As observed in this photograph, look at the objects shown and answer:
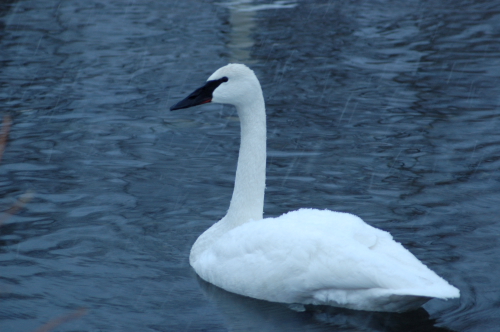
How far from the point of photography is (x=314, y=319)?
19.0ft

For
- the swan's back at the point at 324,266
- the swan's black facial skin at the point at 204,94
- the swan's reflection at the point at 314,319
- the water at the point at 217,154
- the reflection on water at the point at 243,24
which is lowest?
the reflection on water at the point at 243,24

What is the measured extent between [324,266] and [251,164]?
1.45 m

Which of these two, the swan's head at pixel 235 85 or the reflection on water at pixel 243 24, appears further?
the reflection on water at pixel 243 24

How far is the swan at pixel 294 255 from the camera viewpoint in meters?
5.41

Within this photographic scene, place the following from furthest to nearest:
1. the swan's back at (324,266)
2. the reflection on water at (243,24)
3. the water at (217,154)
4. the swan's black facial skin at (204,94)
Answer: the reflection on water at (243,24), the swan's black facial skin at (204,94), the water at (217,154), the swan's back at (324,266)

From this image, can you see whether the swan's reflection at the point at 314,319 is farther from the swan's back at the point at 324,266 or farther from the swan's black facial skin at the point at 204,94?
the swan's black facial skin at the point at 204,94

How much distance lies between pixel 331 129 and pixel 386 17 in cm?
872

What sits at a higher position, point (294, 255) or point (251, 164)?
point (251, 164)

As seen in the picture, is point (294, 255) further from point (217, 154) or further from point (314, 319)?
point (217, 154)

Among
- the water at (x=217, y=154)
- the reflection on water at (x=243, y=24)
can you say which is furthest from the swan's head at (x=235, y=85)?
the reflection on water at (x=243, y=24)

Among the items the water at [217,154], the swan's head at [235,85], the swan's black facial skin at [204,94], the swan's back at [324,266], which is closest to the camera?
the swan's back at [324,266]

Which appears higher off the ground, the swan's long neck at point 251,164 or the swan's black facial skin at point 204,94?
the swan's black facial skin at point 204,94

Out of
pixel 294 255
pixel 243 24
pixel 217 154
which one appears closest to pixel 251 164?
pixel 294 255

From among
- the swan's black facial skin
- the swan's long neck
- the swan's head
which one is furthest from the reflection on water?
the swan's long neck
